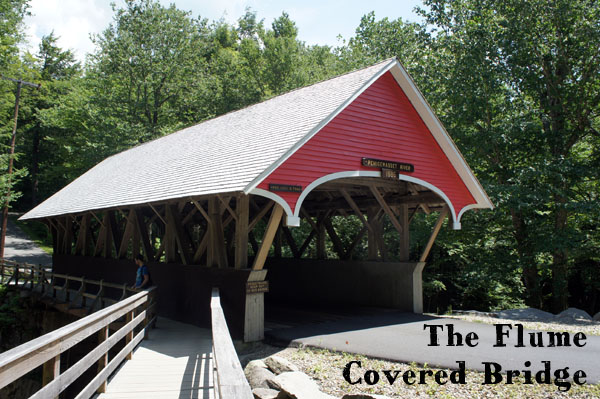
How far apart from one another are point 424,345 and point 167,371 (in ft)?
13.0

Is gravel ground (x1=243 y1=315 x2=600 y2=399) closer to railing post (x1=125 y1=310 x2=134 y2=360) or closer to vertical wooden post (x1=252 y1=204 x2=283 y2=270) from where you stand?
vertical wooden post (x1=252 y1=204 x2=283 y2=270)

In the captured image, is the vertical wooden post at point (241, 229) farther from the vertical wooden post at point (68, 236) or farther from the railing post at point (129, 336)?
the vertical wooden post at point (68, 236)

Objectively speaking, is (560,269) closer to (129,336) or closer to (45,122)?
(129,336)

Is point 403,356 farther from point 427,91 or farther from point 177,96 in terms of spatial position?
point 177,96

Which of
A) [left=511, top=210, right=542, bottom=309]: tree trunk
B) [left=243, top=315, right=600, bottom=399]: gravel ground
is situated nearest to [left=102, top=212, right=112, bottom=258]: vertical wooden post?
[left=243, top=315, right=600, bottom=399]: gravel ground

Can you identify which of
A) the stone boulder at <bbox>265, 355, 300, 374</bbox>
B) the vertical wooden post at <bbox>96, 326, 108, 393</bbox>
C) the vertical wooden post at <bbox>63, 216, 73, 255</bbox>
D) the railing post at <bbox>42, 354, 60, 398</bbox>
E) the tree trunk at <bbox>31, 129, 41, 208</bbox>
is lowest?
the stone boulder at <bbox>265, 355, 300, 374</bbox>

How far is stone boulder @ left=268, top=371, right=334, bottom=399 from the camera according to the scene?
227 inches

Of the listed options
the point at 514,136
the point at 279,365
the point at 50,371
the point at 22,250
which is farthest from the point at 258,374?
the point at 22,250

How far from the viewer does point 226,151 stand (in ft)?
37.0

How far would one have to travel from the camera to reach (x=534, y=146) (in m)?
17.8

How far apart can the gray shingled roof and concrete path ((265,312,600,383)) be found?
9.93 feet

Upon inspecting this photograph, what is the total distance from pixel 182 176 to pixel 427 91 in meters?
12.7

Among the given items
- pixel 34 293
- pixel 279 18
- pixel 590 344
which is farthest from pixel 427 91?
pixel 279 18

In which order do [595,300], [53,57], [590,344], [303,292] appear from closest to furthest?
[590,344], [303,292], [595,300], [53,57]
